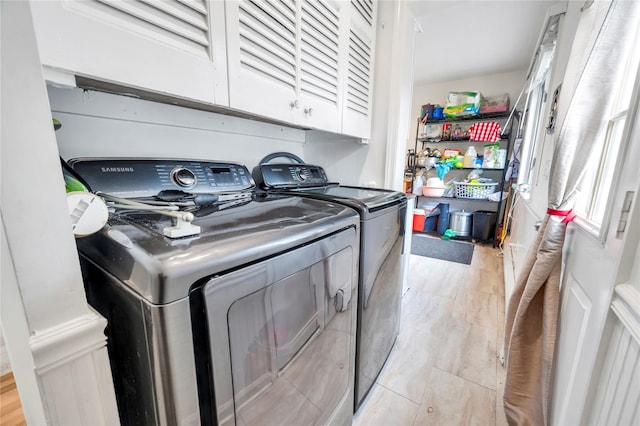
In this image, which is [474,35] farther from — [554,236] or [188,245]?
[188,245]

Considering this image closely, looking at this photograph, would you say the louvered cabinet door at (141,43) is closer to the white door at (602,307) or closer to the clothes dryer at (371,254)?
the clothes dryer at (371,254)

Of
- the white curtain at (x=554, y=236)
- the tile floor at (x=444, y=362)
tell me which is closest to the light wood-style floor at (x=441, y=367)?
the tile floor at (x=444, y=362)

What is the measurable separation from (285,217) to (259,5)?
0.75 metres

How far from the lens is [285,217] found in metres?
0.73

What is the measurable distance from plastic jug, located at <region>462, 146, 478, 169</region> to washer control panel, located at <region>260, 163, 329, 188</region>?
10.1ft

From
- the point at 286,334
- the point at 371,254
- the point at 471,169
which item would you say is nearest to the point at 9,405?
the point at 286,334

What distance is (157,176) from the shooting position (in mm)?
929

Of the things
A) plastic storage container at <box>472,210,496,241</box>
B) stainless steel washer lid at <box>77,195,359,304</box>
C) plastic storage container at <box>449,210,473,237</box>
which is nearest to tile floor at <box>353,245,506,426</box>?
stainless steel washer lid at <box>77,195,359,304</box>

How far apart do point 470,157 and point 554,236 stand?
3266 mm

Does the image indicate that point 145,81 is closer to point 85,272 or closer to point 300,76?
point 85,272

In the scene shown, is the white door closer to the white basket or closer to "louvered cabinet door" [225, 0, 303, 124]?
"louvered cabinet door" [225, 0, 303, 124]

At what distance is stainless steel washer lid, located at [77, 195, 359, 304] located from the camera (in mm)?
433

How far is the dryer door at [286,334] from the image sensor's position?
53cm

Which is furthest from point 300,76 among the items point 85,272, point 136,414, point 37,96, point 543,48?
point 543,48
